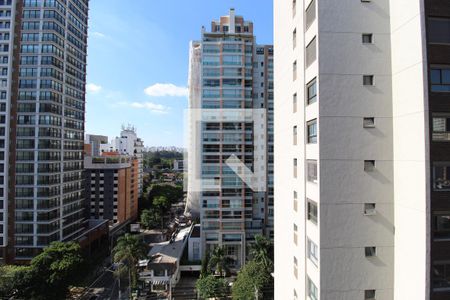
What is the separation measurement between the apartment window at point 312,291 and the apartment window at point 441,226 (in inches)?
119

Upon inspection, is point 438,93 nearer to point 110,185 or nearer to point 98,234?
point 98,234

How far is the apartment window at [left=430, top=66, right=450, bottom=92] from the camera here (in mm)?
5195

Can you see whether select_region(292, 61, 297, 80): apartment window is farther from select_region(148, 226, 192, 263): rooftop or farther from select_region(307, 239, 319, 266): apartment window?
select_region(148, 226, 192, 263): rooftop

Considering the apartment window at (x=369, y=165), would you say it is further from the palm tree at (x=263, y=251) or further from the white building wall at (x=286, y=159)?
the palm tree at (x=263, y=251)

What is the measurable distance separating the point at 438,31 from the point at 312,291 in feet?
22.6

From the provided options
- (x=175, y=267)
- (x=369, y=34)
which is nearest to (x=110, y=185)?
(x=175, y=267)

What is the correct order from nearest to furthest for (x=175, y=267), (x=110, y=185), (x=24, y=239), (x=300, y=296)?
(x=300, y=296) → (x=175, y=267) → (x=24, y=239) → (x=110, y=185)

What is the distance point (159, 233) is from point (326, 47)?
42129mm

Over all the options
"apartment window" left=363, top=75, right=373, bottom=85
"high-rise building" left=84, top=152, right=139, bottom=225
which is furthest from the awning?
"apartment window" left=363, top=75, right=373, bottom=85

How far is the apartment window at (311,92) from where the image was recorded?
6439 mm

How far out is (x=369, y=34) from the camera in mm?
6230

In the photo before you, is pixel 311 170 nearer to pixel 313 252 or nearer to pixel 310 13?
pixel 313 252

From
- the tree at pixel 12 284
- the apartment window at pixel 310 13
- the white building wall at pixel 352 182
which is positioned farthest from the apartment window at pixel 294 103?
the tree at pixel 12 284

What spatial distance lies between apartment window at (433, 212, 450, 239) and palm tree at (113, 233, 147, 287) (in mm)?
21118
